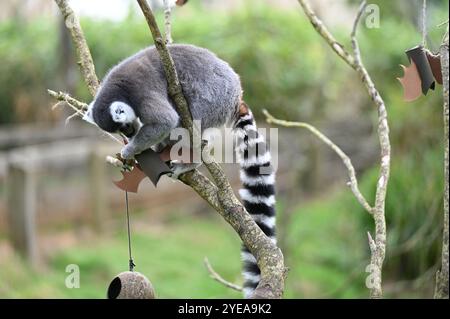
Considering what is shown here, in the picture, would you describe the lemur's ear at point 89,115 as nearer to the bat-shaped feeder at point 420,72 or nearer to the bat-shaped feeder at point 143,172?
the bat-shaped feeder at point 143,172

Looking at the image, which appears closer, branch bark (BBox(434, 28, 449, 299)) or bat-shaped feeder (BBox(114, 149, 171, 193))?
branch bark (BBox(434, 28, 449, 299))

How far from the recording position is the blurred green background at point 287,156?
18.5ft

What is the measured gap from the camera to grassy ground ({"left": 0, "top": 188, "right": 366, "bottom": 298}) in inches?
211

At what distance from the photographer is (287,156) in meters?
9.44

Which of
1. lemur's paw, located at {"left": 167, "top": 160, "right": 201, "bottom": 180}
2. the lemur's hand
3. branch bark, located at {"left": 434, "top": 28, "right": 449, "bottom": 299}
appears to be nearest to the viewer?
branch bark, located at {"left": 434, "top": 28, "right": 449, "bottom": 299}

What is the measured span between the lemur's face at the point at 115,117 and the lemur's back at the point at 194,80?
0.31 ft

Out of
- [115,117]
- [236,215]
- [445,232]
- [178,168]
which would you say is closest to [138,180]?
[178,168]

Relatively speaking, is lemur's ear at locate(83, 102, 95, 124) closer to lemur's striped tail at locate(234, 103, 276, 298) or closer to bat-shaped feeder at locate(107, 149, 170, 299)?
bat-shaped feeder at locate(107, 149, 170, 299)

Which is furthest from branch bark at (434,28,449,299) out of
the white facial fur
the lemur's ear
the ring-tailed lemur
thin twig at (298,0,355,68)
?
the lemur's ear

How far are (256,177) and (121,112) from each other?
0.63 m
